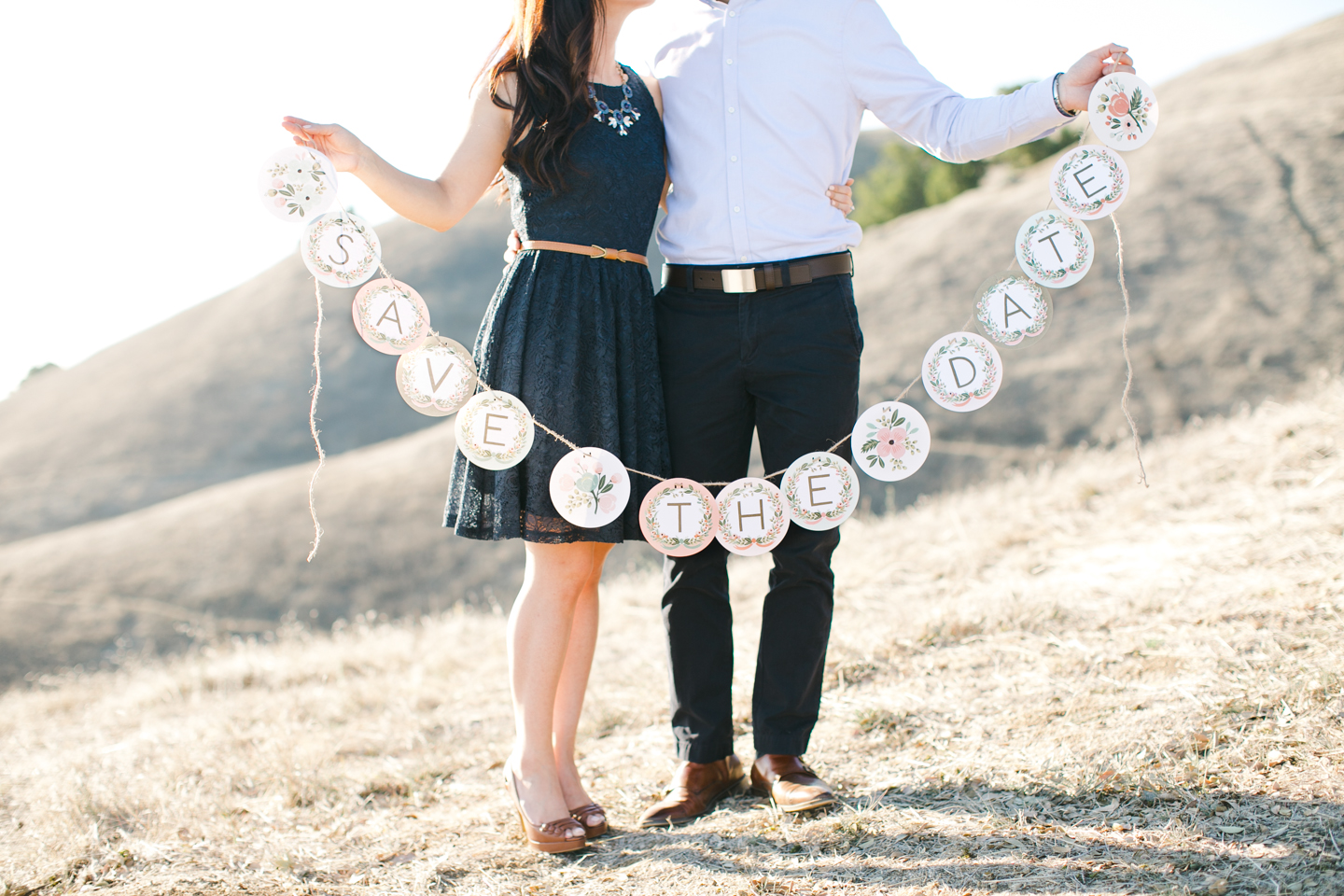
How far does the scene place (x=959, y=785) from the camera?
7.02 ft

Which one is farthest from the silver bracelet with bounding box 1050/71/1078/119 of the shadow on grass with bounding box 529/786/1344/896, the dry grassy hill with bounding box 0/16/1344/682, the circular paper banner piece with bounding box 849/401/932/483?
the dry grassy hill with bounding box 0/16/1344/682

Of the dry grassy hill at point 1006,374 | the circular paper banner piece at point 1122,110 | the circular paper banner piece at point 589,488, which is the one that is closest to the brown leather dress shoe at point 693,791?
the circular paper banner piece at point 589,488

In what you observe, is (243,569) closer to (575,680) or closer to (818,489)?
(575,680)

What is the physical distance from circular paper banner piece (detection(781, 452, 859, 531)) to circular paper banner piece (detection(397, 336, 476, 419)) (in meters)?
0.78

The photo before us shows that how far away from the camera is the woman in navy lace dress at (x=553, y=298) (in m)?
2.03

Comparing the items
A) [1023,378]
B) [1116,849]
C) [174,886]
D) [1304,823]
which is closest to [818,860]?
[1116,849]

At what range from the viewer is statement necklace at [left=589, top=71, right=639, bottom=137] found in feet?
6.86

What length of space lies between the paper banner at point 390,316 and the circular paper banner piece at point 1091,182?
159 centimetres

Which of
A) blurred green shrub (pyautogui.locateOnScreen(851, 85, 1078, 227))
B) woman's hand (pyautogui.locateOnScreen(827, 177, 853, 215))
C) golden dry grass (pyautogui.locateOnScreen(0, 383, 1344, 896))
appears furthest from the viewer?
blurred green shrub (pyautogui.locateOnScreen(851, 85, 1078, 227))

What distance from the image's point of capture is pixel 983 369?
2.33m

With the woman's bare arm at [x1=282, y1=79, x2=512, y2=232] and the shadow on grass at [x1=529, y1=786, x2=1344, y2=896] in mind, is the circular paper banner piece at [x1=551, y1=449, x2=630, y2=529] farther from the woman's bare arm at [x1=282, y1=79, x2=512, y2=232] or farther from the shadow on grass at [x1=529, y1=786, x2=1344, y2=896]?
the shadow on grass at [x1=529, y1=786, x2=1344, y2=896]

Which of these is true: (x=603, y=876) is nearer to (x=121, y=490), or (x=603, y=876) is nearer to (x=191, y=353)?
(x=121, y=490)

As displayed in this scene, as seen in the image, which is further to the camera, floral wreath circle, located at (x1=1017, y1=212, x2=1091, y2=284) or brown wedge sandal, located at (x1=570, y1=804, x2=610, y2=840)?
floral wreath circle, located at (x1=1017, y1=212, x2=1091, y2=284)

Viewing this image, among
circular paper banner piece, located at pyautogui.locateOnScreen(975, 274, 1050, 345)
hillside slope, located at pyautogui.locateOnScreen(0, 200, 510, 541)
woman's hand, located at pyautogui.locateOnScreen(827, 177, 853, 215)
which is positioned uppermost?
hillside slope, located at pyautogui.locateOnScreen(0, 200, 510, 541)
